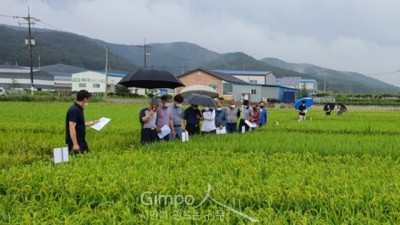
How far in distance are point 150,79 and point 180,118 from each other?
143 centimetres

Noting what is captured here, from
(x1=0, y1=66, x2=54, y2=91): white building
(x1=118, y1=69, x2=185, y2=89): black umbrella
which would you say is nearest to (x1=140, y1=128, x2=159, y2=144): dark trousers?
(x1=118, y1=69, x2=185, y2=89): black umbrella

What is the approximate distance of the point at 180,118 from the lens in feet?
37.2

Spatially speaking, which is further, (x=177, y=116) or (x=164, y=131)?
(x=177, y=116)

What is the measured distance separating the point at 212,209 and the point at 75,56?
17494 cm

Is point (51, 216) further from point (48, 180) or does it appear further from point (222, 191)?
point (222, 191)

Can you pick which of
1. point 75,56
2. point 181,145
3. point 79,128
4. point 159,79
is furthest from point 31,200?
point 75,56

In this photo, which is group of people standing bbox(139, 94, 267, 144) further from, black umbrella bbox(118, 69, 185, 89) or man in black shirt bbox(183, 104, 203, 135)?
black umbrella bbox(118, 69, 185, 89)

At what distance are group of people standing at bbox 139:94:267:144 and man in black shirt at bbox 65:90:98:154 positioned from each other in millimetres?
1836

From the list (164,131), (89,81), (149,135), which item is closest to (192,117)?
(164,131)

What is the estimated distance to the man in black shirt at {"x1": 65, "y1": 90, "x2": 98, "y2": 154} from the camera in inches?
293

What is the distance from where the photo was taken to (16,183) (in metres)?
5.00

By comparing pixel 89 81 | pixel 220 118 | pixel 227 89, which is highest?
pixel 89 81

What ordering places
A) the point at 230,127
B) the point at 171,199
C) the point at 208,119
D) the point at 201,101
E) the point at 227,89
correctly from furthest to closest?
the point at 227,89 < the point at 230,127 < the point at 208,119 < the point at 201,101 < the point at 171,199

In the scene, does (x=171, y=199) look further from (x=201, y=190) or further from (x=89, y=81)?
(x=89, y=81)
